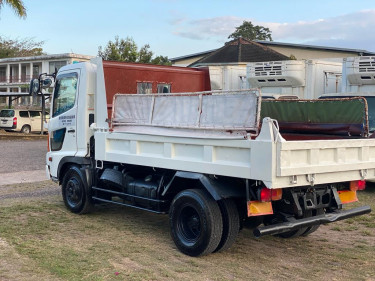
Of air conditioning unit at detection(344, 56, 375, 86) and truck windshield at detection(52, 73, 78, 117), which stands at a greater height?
air conditioning unit at detection(344, 56, 375, 86)

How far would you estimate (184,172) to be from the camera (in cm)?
610

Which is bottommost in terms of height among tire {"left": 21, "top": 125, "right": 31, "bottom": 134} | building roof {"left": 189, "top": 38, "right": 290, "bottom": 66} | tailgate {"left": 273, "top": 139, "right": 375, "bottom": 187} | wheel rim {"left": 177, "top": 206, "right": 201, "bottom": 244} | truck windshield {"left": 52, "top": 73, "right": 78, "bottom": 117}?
wheel rim {"left": 177, "top": 206, "right": 201, "bottom": 244}

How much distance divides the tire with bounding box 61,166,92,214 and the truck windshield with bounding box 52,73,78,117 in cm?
109

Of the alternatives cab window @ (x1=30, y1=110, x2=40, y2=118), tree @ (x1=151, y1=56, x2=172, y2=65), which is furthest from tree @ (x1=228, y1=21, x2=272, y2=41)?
cab window @ (x1=30, y1=110, x2=40, y2=118)

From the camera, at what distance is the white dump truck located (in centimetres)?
534

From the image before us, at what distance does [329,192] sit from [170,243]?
2.18 m

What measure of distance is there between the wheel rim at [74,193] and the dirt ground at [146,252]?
0.80 ft

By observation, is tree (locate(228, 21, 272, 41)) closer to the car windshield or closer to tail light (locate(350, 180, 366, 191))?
the car windshield

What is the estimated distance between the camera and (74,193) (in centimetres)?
818

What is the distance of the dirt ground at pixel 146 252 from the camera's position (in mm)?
5328

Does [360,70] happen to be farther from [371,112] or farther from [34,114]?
[34,114]

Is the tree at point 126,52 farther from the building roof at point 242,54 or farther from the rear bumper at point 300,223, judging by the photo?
the rear bumper at point 300,223

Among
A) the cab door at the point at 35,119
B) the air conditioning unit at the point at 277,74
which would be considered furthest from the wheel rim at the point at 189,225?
the cab door at the point at 35,119

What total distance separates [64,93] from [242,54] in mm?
28240
